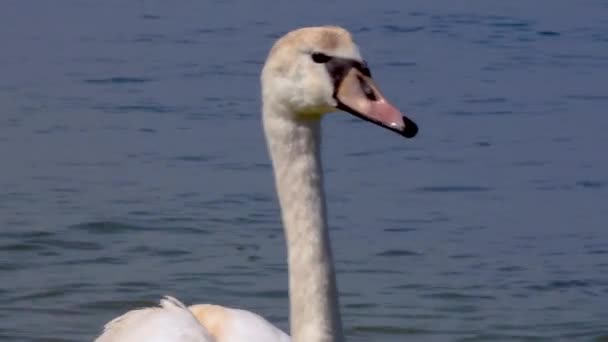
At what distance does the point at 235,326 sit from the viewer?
6.96 m

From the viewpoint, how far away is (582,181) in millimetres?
12656

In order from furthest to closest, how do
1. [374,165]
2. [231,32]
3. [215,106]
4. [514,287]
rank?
[231,32], [215,106], [374,165], [514,287]

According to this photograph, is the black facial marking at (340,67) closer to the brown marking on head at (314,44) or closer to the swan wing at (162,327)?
the brown marking on head at (314,44)

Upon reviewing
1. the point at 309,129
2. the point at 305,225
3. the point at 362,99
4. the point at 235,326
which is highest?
the point at 362,99

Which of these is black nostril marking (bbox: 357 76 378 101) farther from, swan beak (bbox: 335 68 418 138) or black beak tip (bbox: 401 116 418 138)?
black beak tip (bbox: 401 116 418 138)

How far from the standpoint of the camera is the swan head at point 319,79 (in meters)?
5.75

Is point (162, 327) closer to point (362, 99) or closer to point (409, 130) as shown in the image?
point (362, 99)

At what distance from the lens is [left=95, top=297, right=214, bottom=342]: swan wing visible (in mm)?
6816

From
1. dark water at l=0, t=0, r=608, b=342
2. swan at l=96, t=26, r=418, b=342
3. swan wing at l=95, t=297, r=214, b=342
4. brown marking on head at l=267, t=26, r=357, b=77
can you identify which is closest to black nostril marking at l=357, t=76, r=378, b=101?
swan at l=96, t=26, r=418, b=342

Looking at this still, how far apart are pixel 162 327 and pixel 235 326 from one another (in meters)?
0.27

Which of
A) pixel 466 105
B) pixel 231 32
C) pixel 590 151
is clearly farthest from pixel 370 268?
pixel 231 32

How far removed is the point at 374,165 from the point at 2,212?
2.64 metres

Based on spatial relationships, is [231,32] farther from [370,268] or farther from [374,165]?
[370,268]

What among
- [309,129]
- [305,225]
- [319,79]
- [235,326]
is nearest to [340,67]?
[319,79]
